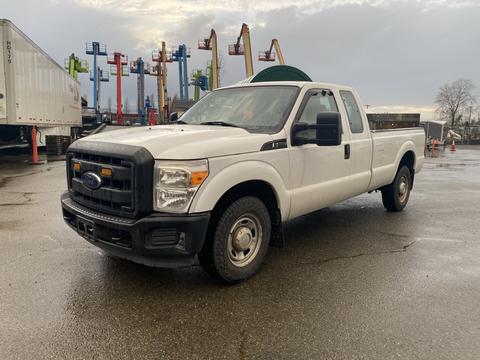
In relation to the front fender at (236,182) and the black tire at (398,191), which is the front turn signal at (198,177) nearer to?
the front fender at (236,182)

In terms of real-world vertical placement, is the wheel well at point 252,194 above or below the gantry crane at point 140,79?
below

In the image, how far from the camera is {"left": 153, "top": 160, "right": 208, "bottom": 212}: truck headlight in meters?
3.14

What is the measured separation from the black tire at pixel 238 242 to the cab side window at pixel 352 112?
218 centimetres

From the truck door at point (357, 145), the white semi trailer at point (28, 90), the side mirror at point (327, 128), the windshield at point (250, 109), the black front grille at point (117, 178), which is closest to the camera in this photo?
the black front grille at point (117, 178)

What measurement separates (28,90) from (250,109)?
12.0 m

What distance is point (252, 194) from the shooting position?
12.7 feet

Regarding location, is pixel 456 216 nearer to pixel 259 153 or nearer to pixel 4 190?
pixel 259 153

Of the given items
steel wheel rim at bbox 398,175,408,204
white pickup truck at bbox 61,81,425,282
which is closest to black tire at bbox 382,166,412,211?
steel wheel rim at bbox 398,175,408,204

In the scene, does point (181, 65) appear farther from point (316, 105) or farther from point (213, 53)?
point (316, 105)

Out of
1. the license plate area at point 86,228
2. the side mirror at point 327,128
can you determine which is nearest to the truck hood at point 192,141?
the side mirror at point 327,128

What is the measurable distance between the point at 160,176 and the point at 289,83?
2.23 metres

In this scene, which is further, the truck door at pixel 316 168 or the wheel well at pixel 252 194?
the truck door at pixel 316 168

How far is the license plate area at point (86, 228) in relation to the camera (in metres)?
3.49

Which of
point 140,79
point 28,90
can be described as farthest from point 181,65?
point 28,90
